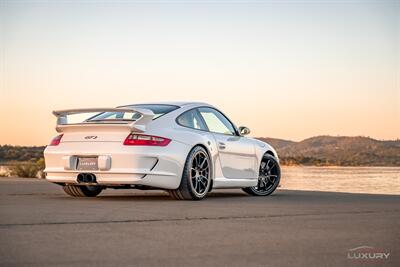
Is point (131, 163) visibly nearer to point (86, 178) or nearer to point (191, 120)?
point (86, 178)

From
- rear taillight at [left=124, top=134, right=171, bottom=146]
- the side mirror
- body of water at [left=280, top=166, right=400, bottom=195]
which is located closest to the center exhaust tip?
rear taillight at [left=124, top=134, right=171, bottom=146]

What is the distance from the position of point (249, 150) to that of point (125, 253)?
727 centimetres

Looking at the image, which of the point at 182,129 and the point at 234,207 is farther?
the point at 182,129

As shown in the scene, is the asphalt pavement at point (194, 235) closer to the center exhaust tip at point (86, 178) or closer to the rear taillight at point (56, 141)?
the center exhaust tip at point (86, 178)

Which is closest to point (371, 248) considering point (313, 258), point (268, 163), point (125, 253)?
point (313, 258)

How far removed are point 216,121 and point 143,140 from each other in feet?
6.87

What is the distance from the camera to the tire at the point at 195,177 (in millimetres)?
10117

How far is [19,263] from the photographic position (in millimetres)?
4438

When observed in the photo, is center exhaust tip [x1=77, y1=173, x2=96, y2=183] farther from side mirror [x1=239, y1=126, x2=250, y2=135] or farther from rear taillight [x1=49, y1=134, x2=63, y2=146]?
side mirror [x1=239, y1=126, x2=250, y2=135]

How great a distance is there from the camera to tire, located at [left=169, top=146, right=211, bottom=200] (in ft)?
33.2

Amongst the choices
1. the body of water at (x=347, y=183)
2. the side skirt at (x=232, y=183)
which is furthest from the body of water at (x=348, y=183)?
the side skirt at (x=232, y=183)

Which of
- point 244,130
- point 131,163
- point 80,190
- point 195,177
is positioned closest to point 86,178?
point 131,163

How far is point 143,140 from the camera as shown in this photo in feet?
32.1

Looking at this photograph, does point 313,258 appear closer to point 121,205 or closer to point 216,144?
point 121,205
